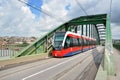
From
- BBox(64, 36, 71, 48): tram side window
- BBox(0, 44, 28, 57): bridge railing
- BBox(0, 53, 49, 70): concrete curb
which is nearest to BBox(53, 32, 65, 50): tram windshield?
BBox(64, 36, 71, 48): tram side window

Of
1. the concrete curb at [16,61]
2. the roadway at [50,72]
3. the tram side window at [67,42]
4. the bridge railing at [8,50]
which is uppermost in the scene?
the tram side window at [67,42]

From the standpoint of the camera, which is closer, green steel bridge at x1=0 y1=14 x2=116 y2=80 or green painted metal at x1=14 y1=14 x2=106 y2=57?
green steel bridge at x1=0 y1=14 x2=116 y2=80

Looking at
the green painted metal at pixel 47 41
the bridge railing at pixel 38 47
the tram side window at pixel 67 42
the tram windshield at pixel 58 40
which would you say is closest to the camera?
the tram windshield at pixel 58 40

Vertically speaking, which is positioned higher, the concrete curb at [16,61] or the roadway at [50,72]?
the concrete curb at [16,61]

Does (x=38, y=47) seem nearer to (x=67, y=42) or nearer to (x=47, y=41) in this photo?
(x=47, y=41)

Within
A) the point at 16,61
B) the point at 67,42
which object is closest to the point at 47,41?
the point at 67,42

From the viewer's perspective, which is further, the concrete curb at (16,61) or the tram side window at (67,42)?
the tram side window at (67,42)

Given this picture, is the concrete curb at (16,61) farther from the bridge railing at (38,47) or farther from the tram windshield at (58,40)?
the bridge railing at (38,47)

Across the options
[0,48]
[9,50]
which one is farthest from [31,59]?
[0,48]

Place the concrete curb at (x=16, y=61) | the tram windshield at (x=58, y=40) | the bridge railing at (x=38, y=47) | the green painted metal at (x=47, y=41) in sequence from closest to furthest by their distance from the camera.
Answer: the concrete curb at (x=16, y=61) → the tram windshield at (x=58, y=40) → the bridge railing at (x=38, y=47) → the green painted metal at (x=47, y=41)

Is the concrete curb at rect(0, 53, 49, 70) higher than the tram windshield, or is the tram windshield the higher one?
the tram windshield

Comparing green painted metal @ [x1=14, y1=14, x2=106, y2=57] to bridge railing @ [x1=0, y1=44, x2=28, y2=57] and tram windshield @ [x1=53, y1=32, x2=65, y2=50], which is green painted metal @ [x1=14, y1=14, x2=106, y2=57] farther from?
tram windshield @ [x1=53, y1=32, x2=65, y2=50]

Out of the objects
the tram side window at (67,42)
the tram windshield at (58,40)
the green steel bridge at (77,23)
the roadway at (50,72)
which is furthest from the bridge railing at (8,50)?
the tram side window at (67,42)

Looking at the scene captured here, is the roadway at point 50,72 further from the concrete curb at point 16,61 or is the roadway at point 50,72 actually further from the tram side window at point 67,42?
the tram side window at point 67,42
